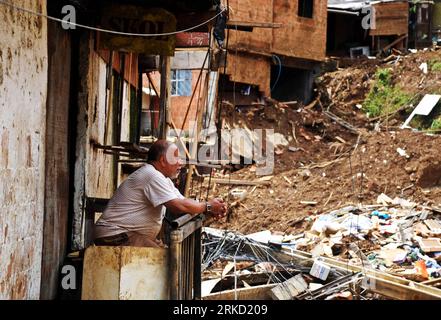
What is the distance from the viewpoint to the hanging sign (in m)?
8.09

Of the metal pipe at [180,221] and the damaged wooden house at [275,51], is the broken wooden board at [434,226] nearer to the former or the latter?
the damaged wooden house at [275,51]

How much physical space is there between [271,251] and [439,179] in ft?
29.1

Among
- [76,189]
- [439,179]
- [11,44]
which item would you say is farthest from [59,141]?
[439,179]

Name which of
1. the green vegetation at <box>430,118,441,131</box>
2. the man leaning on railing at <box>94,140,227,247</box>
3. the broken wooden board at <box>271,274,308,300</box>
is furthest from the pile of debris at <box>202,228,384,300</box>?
the green vegetation at <box>430,118,441,131</box>

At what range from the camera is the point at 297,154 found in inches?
948

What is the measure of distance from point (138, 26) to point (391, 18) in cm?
2584

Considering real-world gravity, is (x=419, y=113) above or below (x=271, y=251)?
above

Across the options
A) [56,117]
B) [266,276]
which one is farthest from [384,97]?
[56,117]

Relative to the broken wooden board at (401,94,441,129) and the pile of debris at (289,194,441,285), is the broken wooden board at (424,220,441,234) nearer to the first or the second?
the pile of debris at (289,194,441,285)

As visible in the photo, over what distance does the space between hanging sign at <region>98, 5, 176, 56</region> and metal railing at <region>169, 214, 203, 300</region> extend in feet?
7.67

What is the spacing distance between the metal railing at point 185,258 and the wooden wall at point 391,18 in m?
27.0

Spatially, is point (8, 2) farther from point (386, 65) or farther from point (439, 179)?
point (386, 65)

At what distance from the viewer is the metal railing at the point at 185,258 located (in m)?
5.79

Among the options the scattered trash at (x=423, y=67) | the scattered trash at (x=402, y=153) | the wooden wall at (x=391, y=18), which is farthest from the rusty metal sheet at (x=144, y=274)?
the wooden wall at (x=391, y=18)
